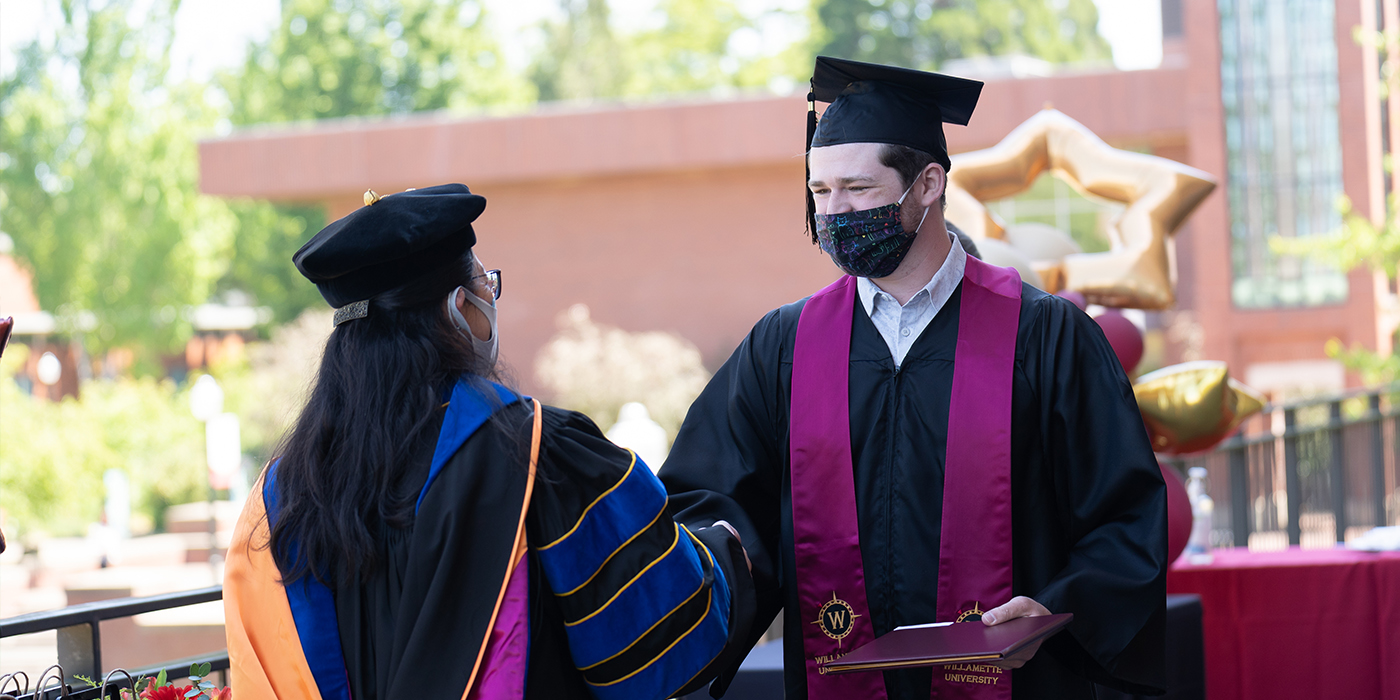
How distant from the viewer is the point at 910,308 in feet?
8.26

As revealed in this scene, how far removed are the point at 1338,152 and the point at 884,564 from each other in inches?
799

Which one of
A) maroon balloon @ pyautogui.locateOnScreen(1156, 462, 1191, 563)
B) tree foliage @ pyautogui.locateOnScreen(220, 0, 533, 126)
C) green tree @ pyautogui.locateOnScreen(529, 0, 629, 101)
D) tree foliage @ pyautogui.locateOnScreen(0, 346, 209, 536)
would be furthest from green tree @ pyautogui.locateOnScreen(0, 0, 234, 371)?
maroon balloon @ pyautogui.locateOnScreen(1156, 462, 1191, 563)

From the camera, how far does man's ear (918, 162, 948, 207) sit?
250 centimetres

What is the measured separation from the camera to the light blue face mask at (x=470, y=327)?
1.99 meters

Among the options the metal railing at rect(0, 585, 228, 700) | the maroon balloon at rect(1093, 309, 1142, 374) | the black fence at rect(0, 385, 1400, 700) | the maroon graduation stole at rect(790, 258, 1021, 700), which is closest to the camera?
the maroon graduation stole at rect(790, 258, 1021, 700)

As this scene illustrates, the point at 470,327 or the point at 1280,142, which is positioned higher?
the point at 1280,142

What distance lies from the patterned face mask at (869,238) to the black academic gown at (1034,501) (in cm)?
15

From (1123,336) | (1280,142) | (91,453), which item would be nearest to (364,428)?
(1123,336)

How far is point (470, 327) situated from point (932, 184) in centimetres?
104

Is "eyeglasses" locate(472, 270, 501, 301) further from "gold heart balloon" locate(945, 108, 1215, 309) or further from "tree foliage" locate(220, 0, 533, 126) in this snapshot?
"tree foliage" locate(220, 0, 533, 126)

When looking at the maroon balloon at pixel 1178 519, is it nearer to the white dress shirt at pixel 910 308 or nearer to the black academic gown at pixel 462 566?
the white dress shirt at pixel 910 308

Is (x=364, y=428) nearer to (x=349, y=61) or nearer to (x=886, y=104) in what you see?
(x=886, y=104)

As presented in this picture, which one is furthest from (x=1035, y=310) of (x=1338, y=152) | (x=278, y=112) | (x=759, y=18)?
(x=759, y=18)

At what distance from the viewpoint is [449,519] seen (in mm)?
1826
